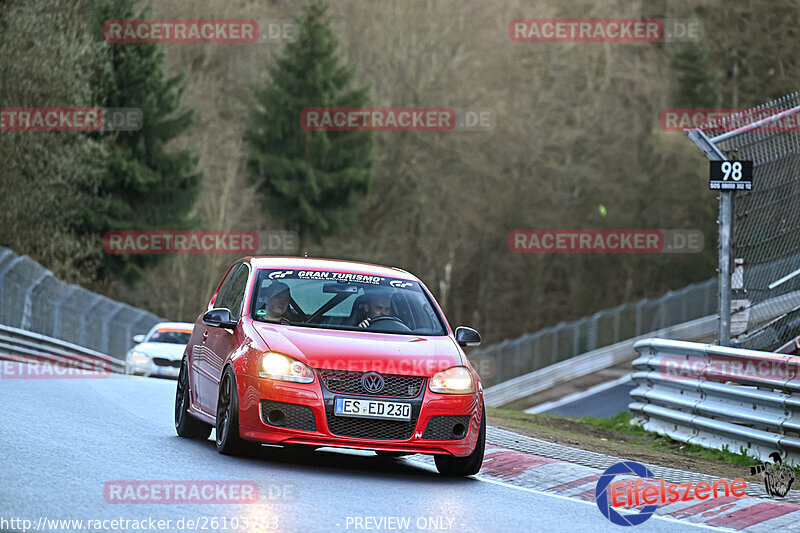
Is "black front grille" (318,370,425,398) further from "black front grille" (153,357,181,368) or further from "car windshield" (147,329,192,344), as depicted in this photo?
"car windshield" (147,329,192,344)

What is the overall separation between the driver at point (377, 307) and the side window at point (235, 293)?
1042mm

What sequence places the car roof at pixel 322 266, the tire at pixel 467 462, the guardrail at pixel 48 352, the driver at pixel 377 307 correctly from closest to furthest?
the tire at pixel 467 462
the driver at pixel 377 307
the car roof at pixel 322 266
the guardrail at pixel 48 352

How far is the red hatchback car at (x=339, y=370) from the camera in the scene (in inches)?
376

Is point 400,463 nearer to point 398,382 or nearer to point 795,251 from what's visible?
point 398,382

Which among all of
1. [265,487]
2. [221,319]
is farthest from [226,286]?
[265,487]

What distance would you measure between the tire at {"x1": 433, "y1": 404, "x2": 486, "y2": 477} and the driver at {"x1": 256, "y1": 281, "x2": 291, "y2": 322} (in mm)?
1709

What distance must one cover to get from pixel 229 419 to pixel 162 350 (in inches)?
649

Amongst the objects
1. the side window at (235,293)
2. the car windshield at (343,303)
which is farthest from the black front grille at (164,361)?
the car windshield at (343,303)

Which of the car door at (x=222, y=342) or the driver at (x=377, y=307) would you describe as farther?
the driver at (x=377, y=307)

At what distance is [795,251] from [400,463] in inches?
236

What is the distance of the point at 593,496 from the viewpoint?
31.4ft

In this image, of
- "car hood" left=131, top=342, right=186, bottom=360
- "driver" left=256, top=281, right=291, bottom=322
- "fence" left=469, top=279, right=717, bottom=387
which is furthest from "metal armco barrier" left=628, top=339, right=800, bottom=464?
"fence" left=469, top=279, right=717, bottom=387

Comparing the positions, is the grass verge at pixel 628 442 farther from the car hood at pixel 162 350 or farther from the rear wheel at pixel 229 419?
the car hood at pixel 162 350

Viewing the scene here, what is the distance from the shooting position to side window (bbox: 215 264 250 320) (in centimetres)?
1109
